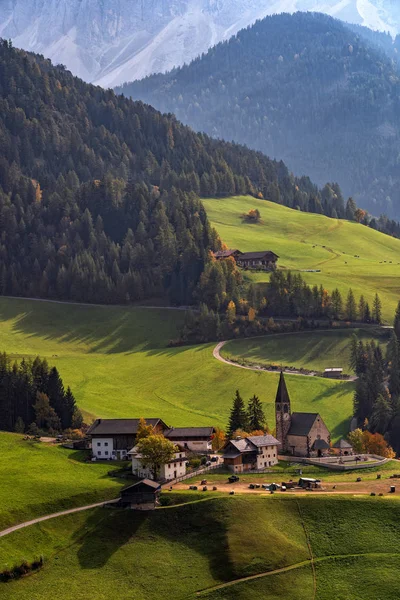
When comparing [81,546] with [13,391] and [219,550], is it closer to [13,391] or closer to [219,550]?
[219,550]

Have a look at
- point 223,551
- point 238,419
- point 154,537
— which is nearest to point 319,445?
point 238,419

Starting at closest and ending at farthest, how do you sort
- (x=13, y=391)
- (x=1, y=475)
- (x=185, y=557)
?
1. (x=185, y=557)
2. (x=1, y=475)
3. (x=13, y=391)

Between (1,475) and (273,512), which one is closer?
(273,512)

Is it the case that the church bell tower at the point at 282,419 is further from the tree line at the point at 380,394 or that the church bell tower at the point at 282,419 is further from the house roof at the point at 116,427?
the tree line at the point at 380,394

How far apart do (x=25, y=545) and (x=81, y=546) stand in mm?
5490

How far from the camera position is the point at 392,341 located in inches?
7859

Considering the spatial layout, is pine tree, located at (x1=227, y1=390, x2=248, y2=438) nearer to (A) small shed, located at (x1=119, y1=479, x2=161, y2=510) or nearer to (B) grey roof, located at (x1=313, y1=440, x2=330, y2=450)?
(B) grey roof, located at (x1=313, y1=440, x2=330, y2=450)

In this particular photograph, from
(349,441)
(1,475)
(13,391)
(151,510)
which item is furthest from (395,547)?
(13,391)

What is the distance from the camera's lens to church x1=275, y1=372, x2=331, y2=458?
466ft

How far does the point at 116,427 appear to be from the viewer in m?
135

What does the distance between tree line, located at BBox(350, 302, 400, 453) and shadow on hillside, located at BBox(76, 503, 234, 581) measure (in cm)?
6659

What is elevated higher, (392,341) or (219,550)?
(392,341)

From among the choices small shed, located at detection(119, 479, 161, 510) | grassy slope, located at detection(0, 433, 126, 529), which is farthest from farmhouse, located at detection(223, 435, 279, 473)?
small shed, located at detection(119, 479, 161, 510)

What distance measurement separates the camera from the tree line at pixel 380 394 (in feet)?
562
